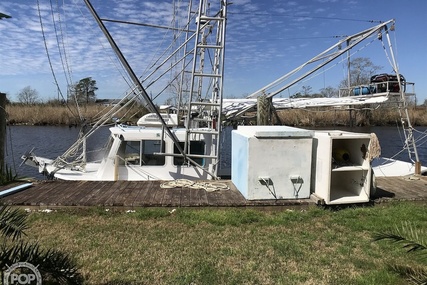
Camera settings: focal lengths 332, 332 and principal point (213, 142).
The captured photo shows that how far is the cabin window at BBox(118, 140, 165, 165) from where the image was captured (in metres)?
8.91

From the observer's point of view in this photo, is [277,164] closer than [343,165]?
Yes

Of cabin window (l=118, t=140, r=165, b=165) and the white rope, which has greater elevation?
cabin window (l=118, t=140, r=165, b=165)

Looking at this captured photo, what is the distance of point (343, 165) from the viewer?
6.31m

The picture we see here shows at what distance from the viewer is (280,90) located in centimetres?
923

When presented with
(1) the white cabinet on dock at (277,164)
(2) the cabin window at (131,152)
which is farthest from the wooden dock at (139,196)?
(2) the cabin window at (131,152)

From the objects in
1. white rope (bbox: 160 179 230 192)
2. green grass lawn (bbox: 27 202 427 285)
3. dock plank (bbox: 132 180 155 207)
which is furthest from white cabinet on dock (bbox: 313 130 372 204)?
dock plank (bbox: 132 180 155 207)

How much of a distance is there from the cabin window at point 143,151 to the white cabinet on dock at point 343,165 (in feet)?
14.2

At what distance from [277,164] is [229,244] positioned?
2174mm

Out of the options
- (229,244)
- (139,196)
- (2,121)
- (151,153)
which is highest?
(2,121)

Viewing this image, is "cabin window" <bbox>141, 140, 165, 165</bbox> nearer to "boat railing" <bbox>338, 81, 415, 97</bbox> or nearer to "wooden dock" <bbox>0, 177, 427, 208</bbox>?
"wooden dock" <bbox>0, 177, 427, 208</bbox>

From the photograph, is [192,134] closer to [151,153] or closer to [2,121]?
[151,153]
